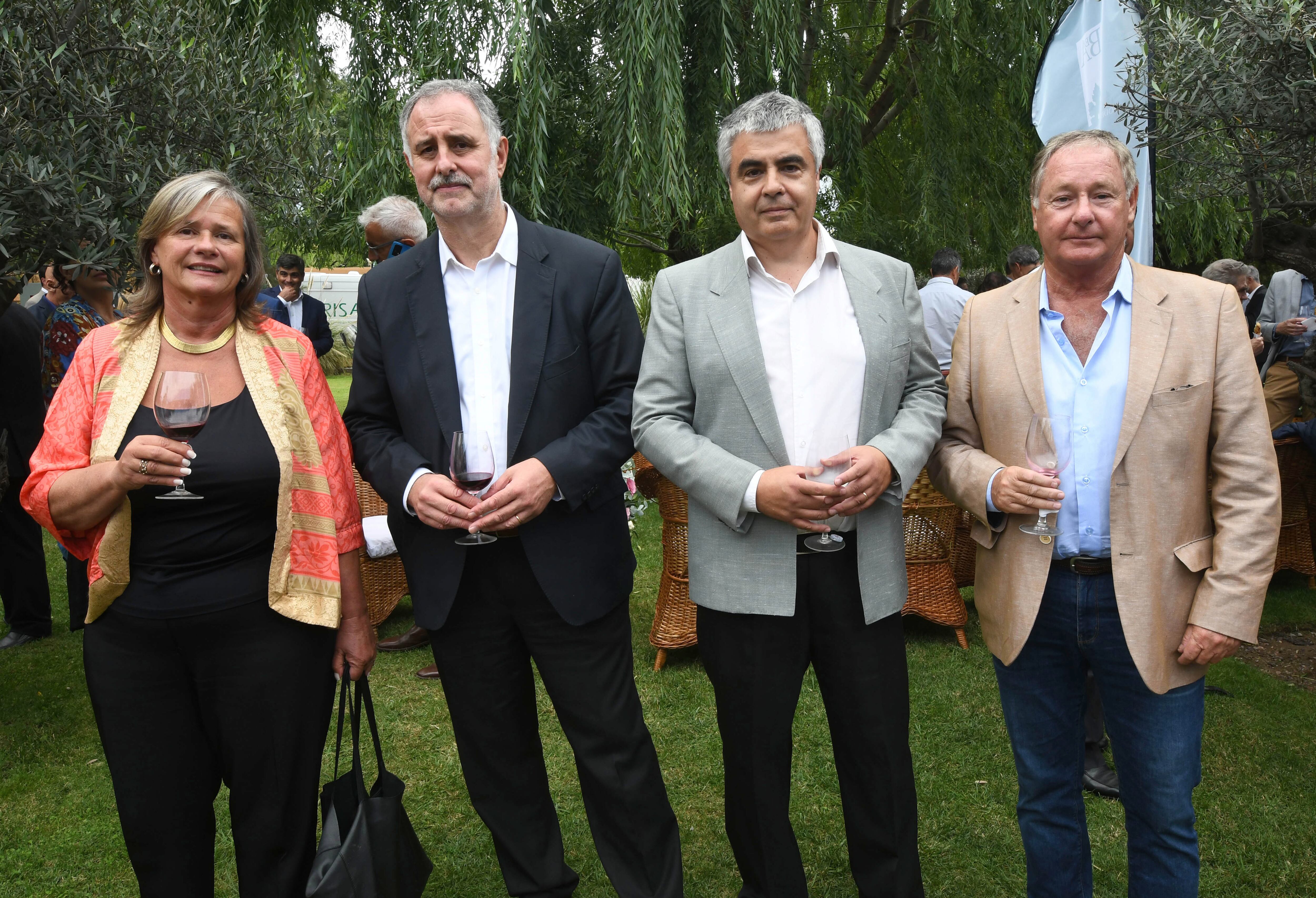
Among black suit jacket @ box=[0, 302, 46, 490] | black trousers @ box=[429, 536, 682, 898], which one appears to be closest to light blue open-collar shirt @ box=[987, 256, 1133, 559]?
black trousers @ box=[429, 536, 682, 898]

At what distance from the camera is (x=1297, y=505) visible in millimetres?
5750

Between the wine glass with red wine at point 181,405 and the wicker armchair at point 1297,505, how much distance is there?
18.8ft

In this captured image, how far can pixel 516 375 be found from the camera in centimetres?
256

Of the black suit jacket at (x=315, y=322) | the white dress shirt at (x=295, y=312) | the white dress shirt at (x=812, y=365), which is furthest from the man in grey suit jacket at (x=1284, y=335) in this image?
the white dress shirt at (x=295, y=312)

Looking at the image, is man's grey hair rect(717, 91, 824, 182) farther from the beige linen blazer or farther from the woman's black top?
the woman's black top

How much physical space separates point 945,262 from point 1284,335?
2.48 metres

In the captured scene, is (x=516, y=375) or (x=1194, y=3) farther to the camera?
(x=1194, y=3)

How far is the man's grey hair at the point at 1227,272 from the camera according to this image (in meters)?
8.05

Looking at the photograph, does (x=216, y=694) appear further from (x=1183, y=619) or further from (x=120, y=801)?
(x=1183, y=619)

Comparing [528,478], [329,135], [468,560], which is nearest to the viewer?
[528,478]

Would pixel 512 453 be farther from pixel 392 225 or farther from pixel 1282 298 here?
pixel 1282 298

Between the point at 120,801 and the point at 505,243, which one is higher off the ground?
the point at 505,243

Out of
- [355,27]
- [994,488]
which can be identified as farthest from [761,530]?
[355,27]

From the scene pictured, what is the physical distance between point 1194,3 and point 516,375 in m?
3.82
